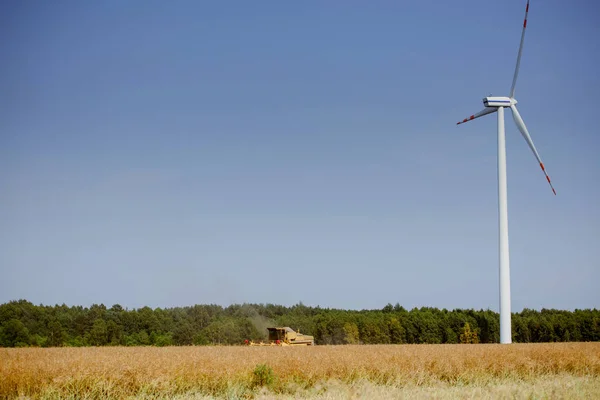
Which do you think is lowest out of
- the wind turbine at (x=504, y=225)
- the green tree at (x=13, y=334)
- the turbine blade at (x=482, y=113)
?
the green tree at (x=13, y=334)

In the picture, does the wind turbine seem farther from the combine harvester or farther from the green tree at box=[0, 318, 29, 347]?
the green tree at box=[0, 318, 29, 347]

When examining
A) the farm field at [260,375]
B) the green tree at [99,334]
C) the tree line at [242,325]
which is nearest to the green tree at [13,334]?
the tree line at [242,325]

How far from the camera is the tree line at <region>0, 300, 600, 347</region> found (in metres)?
58.1

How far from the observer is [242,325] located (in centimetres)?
7725

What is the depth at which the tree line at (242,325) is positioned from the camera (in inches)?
2287

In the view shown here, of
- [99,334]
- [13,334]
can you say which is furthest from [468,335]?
[13,334]

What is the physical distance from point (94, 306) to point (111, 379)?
174 ft

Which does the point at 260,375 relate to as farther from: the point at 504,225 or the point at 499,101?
the point at 499,101

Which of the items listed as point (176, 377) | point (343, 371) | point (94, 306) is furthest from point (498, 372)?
point (94, 306)

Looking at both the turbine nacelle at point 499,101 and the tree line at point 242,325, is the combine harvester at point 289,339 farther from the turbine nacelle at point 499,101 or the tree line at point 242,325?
the turbine nacelle at point 499,101

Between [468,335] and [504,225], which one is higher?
[504,225]

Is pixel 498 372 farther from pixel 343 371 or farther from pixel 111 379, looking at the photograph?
pixel 111 379

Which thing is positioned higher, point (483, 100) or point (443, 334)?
point (483, 100)

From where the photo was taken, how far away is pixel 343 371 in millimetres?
21531
